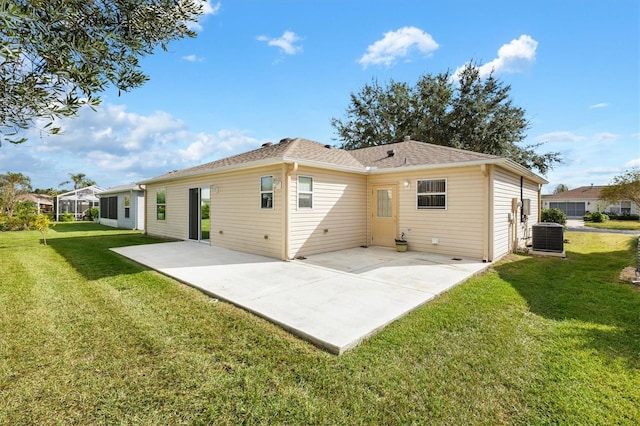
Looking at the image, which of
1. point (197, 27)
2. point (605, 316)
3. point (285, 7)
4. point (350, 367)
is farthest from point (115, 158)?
point (605, 316)

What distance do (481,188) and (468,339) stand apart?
541 centimetres

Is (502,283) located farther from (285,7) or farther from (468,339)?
(285,7)

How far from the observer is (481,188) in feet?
24.8

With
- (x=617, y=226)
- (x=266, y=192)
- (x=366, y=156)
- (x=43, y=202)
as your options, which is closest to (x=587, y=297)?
(x=266, y=192)

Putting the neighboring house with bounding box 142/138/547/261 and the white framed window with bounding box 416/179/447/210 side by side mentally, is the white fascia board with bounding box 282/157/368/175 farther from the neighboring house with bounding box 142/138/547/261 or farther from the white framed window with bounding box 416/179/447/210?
the white framed window with bounding box 416/179/447/210

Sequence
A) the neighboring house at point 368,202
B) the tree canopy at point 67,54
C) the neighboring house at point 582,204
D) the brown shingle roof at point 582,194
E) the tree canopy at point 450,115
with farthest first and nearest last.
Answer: the brown shingle roof at point 582,194 < the neighboring house at point 582,204 < the tree canopy at point 450,115 < the neighboring house at point 368,202 < the tree canopy at point 67,54

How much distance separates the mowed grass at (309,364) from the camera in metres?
2.19

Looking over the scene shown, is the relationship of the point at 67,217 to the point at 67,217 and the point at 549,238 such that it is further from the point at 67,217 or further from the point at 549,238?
the point at 549,238

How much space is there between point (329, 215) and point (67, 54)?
6721 millimetres

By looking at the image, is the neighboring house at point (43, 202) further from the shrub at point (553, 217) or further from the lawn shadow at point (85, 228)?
the shrub at point (553, 217)

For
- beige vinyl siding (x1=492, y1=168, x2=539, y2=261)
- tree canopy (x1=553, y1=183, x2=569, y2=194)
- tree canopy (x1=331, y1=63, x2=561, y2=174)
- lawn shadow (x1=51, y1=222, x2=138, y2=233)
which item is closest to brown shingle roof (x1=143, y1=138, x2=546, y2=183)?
beige vinyl siding (x1=492, y1=168, x2=539, y2=261)

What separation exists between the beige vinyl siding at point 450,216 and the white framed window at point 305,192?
297cm

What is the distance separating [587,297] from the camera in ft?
15.8

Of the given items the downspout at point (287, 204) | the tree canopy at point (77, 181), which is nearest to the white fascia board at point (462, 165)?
the downspout at point (287, 204)
